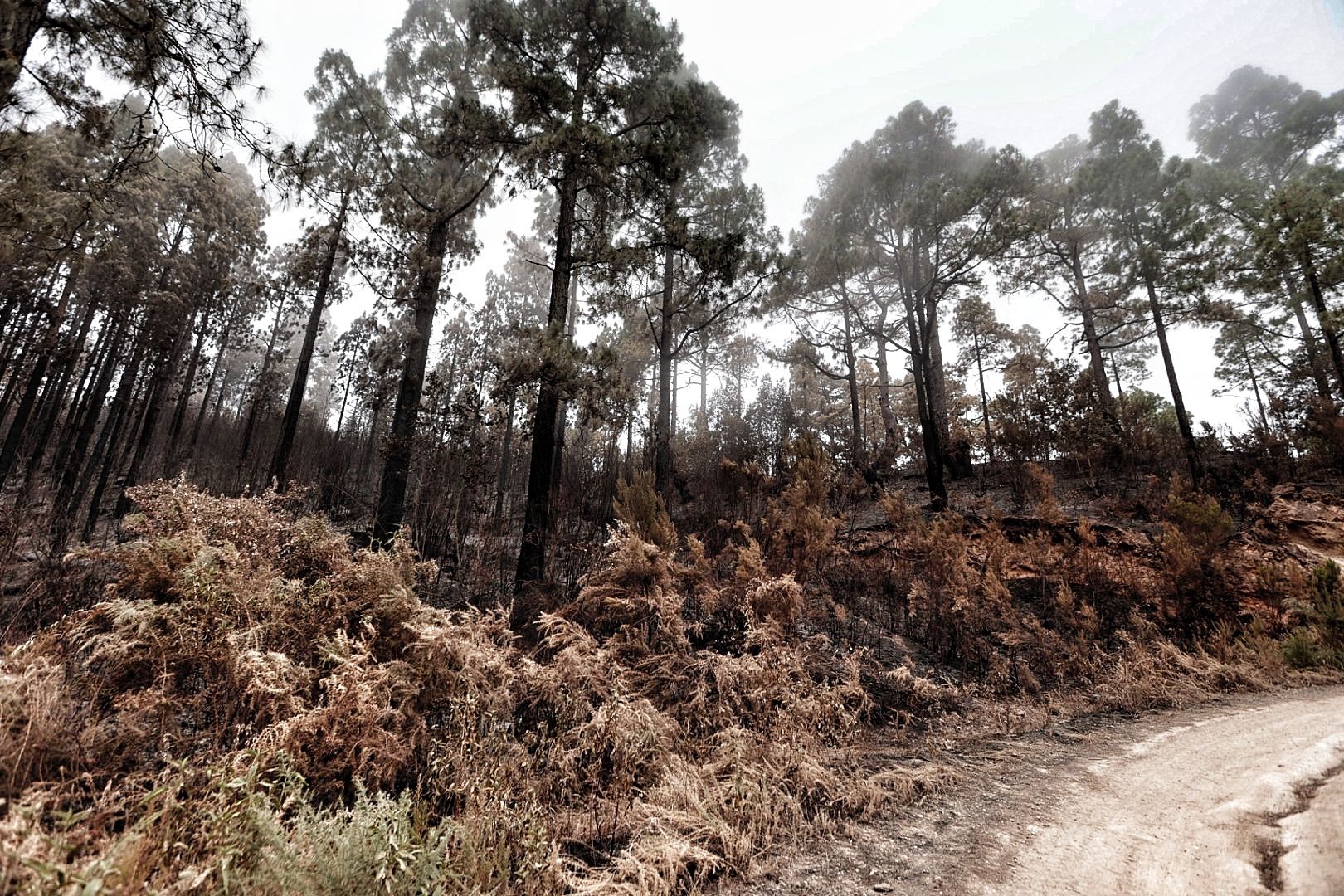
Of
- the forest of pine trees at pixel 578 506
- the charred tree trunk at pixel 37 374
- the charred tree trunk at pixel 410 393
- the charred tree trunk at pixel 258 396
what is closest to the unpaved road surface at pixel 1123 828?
the forest of pine trees at pixel 578 506

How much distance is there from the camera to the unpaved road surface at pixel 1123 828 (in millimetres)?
1954

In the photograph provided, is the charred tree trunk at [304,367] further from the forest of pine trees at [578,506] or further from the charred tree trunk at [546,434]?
the charred tree trunk at [546,434]

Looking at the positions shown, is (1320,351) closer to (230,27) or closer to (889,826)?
(889,826)

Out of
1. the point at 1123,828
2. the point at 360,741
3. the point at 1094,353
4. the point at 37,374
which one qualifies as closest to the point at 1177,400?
the point at 1094,353

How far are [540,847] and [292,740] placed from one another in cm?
134

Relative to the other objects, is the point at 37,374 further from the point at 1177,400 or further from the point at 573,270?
the point at 1177,400

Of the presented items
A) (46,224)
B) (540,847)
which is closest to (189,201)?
(46,224)

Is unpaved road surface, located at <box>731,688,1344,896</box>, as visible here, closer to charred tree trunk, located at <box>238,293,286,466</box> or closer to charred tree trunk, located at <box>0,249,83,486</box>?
charred tree trunk, located at <box>238,293,286,466</box>

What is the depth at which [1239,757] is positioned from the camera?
3.07 m

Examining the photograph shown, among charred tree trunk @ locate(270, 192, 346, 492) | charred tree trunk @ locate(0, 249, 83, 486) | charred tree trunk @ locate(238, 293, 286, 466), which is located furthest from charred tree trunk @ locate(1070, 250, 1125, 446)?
charred tree trunk @ locate(0, 249, 83, 486)

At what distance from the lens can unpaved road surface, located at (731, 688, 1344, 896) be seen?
6.41 ft

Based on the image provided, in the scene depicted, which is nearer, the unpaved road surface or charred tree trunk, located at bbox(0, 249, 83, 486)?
the unpaved road surface

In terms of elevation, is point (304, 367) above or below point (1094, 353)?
below

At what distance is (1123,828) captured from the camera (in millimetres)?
2430
